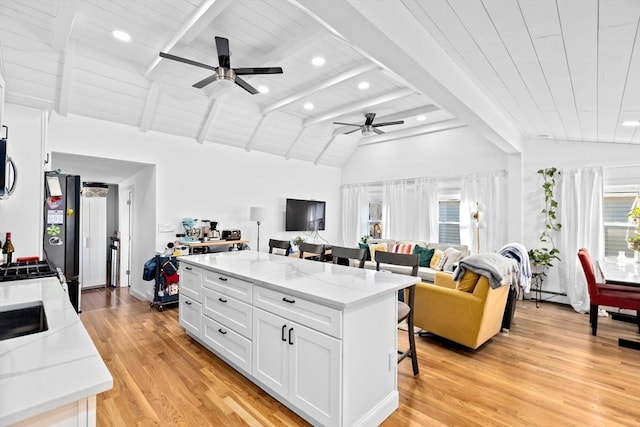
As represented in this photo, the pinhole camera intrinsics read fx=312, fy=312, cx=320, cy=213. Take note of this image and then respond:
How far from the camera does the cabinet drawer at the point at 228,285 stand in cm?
248

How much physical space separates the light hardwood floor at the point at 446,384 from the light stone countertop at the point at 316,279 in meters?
0.28

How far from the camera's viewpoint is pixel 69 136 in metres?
4.23

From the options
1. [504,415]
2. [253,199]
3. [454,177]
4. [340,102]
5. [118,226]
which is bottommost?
[504,415]

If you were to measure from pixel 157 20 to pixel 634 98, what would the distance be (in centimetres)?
429

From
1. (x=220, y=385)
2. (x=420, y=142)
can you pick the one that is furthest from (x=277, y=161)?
(x=220, y=385)

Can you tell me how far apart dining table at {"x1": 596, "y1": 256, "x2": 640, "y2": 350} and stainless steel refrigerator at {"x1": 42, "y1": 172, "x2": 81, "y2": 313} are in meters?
5.66

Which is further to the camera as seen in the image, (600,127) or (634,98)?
(600,127)

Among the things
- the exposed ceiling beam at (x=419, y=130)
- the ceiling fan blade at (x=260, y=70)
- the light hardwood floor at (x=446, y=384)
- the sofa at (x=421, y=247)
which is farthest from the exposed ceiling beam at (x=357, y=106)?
the light hardwood floor at (x=446, y=384)

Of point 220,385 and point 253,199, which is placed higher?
point 253,199

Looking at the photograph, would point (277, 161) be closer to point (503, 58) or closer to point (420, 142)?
point (420, 142)

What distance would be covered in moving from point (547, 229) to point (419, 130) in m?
2.92

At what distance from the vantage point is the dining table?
2973 mm

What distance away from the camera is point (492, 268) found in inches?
117

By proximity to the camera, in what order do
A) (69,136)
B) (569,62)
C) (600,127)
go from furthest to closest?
(69,136)
(600,127)
(569,62)
